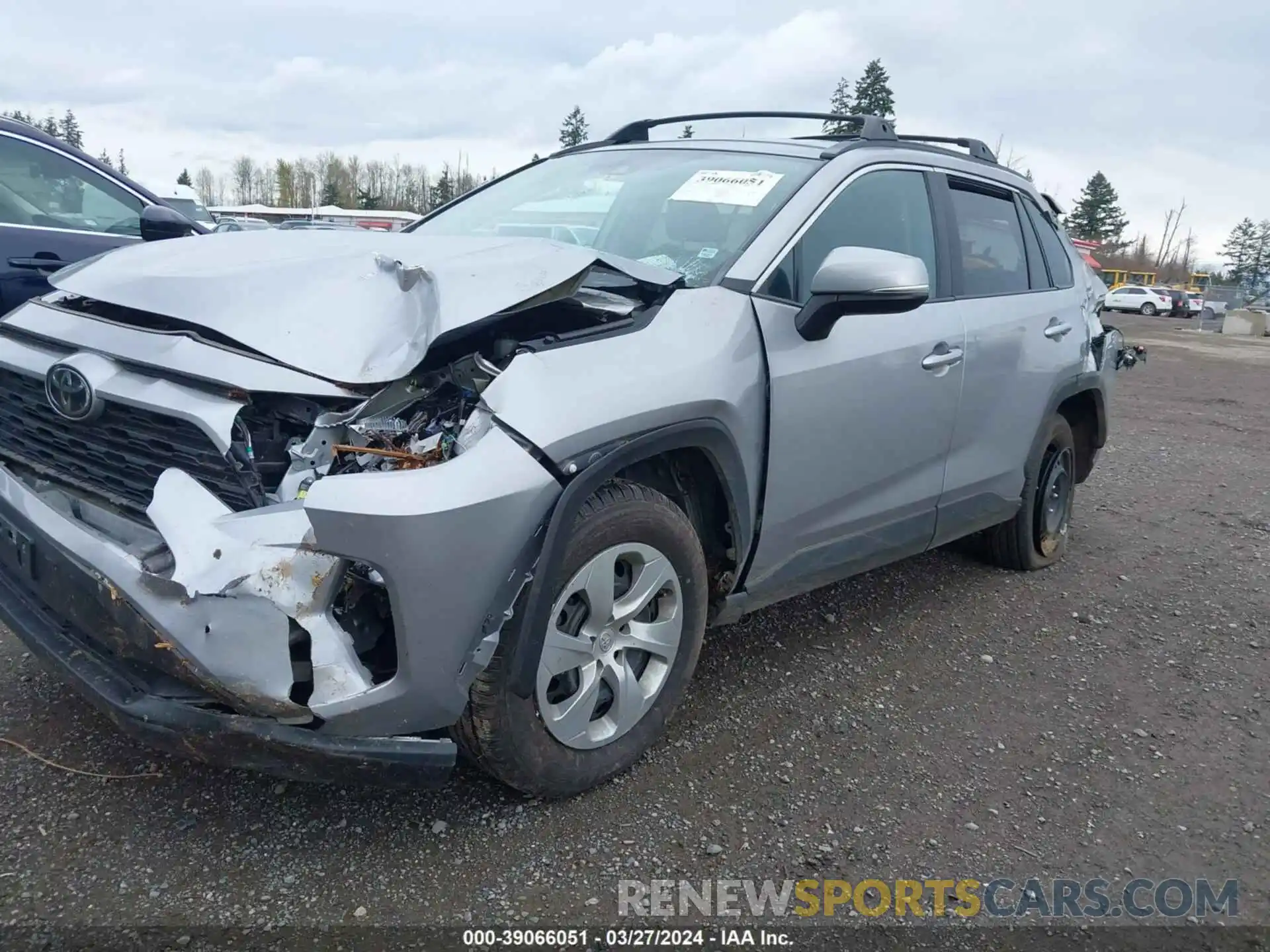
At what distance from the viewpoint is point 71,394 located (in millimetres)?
2314

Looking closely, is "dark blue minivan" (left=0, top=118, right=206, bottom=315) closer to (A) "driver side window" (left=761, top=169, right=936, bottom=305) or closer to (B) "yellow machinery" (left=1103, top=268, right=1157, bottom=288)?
(A) "driver side window" (left=761, top=169, right=936, bottom=305)

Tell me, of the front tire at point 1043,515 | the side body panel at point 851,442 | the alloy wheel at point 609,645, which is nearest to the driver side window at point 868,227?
the side body panel at point 851,442

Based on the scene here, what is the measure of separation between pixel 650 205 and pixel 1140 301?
1990 inches

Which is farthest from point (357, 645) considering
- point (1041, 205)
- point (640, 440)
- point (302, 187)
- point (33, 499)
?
point (302, 187)

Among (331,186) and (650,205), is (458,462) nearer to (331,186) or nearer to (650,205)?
(650,205)

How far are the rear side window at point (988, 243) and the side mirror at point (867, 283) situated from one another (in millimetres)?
1135

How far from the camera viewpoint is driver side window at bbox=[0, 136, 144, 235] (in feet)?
16.8

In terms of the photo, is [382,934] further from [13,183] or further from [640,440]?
[13,183]

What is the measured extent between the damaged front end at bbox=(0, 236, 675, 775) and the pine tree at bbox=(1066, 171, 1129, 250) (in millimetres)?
86493

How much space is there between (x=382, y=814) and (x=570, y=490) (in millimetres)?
1028

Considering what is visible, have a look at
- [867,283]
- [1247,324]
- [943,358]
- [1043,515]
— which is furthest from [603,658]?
[1247,324]

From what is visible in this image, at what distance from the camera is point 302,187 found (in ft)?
268

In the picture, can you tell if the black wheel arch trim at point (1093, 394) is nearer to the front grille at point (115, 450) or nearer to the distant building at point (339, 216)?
the front grille at point (115, 450)

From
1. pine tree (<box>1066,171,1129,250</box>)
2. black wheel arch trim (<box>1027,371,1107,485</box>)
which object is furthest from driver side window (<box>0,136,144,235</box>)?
pine tree (<box>1066,171,1129,250</box>)
